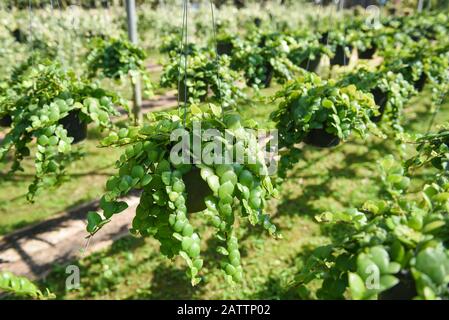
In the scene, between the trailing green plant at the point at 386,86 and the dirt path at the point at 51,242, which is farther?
the dirt path at the point at 51,242

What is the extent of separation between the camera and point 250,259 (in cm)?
343

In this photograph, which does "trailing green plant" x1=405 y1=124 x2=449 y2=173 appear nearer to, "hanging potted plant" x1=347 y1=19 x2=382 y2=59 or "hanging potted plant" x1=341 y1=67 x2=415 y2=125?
"hanging potted plant" x1=341 y1=67 x2=415 y2=125

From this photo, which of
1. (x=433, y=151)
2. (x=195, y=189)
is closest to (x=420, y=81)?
(x=433, y=151)

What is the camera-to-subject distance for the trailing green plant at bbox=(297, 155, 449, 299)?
0.80 m

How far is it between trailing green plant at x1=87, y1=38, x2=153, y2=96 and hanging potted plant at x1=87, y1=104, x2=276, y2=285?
173 cm

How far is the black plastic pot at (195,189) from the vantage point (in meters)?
1.32

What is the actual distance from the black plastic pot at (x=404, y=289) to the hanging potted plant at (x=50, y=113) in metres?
1.47

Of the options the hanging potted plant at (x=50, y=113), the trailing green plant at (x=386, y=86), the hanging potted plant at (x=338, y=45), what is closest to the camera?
the hanging potted plant at (x=50, y=113)

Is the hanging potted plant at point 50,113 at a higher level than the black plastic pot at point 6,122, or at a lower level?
higher

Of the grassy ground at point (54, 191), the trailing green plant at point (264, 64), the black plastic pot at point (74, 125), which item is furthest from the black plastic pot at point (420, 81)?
the black plastic pot at point (74, 125)

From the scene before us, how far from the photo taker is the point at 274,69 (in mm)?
3082


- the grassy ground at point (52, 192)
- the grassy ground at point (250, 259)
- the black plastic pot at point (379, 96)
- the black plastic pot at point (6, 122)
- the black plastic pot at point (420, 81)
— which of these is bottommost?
the grassy ground at point (250, 259)

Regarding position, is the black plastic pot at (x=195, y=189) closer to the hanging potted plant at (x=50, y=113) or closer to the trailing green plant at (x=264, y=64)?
the hanging potted plant at (x=50, y=113)
